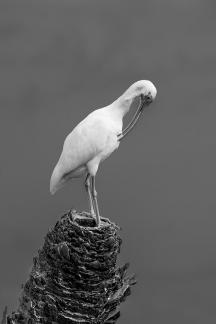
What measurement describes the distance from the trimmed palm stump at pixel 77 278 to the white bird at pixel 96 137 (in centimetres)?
38

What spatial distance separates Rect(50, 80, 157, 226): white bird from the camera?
43.2 ft

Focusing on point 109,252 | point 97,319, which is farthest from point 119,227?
point 97,319

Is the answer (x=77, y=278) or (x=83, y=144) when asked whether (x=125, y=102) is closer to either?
(x=83, y=144)

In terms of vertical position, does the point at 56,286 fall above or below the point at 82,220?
below

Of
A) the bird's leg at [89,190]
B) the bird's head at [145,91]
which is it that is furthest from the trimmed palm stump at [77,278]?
the bird's head at [145,91]

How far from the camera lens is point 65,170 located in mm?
13352

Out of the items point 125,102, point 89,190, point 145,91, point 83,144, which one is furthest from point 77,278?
point 145,91

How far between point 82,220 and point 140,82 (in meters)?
2.06

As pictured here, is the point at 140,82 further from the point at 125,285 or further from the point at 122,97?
the point at 125,285

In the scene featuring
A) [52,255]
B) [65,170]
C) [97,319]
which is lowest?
[97,319]

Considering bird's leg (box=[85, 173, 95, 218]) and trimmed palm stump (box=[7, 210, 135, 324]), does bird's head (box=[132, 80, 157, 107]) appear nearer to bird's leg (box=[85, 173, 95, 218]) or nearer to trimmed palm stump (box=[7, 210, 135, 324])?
bird's leg (box=[85, 173, 95, 218])

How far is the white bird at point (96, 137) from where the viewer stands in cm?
1316

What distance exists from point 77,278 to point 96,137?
191 centimetres

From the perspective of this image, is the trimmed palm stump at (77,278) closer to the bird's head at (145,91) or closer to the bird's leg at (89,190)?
the bird's leg at (89,190)
